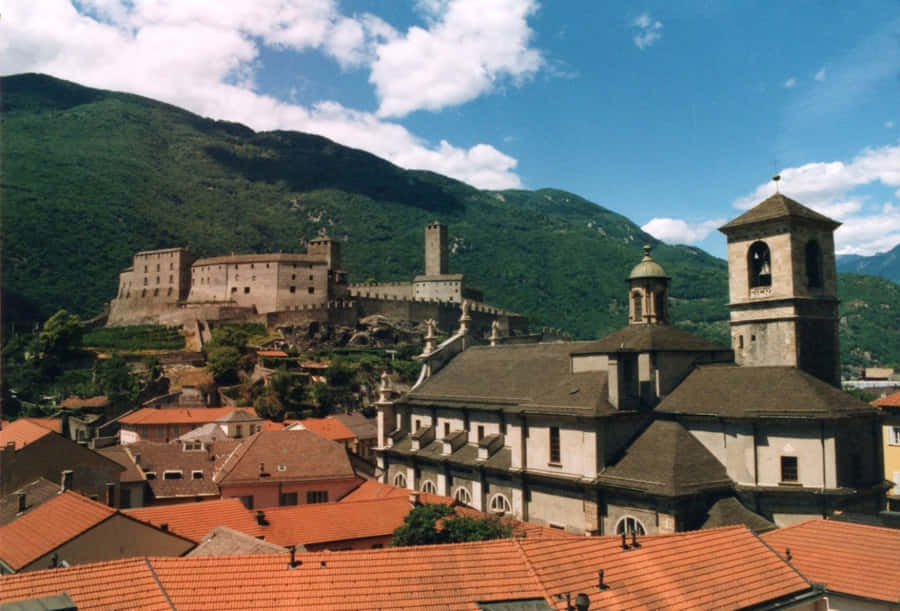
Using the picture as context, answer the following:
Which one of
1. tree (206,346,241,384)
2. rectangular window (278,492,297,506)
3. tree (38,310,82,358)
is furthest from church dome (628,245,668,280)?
tree (38,310,82,358)

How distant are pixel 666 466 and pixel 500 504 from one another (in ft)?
35.4

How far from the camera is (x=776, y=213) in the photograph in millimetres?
34594

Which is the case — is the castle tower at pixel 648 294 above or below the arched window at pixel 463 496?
above

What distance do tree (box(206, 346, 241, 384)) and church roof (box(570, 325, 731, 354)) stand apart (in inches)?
2182

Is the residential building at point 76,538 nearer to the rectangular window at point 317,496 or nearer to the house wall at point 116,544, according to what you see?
the house wall at point 116,544

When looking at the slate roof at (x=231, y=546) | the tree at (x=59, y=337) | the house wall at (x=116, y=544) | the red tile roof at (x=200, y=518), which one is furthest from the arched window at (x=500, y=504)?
the tree at (x=59, y=337)

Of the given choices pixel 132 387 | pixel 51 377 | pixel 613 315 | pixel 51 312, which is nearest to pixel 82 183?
pixel 51 312

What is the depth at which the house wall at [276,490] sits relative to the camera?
3916cm

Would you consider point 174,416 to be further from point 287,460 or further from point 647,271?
point 647,271

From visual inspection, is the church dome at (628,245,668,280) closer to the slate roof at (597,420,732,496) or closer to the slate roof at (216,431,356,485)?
the slate roof at (597,420,732,496)

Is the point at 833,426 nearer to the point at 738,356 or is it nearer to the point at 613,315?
the point at 738,356

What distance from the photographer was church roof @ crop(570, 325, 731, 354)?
34281 millimetres

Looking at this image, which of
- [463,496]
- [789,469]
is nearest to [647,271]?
[789,469]

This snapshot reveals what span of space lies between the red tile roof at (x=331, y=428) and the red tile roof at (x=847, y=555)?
43.2m
